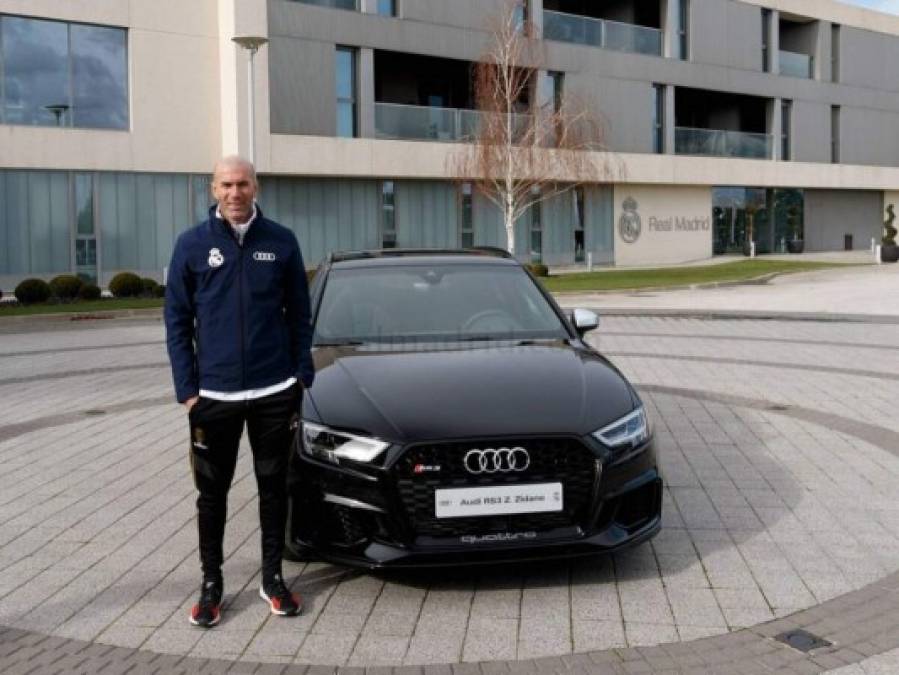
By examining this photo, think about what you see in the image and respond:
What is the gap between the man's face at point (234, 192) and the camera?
4.24 meters

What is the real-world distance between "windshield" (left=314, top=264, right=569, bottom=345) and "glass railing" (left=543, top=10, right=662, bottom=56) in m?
33.4

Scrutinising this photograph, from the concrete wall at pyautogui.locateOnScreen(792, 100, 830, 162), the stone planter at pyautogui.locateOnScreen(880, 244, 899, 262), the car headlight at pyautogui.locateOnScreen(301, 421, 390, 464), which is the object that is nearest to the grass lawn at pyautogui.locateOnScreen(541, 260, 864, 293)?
the stone planter at pyautogui.locateOnScreen(880, 244, 899, 262)

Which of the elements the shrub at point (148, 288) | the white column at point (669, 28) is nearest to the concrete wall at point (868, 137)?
the white column at point (669, 28)

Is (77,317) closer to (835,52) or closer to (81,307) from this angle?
(81,307)

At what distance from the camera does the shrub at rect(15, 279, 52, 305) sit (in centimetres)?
2342

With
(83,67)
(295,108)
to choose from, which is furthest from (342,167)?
(83,67)

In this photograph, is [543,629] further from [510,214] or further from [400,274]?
[510,214]

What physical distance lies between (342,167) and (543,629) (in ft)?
95.8

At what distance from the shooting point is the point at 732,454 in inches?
299

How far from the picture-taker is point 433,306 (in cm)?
610

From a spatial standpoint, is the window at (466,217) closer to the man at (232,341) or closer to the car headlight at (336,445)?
the car headlight at (336,445)

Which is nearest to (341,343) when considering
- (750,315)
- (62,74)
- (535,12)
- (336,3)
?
(750,315)

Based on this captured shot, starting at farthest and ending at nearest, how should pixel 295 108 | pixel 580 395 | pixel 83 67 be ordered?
1. pixel 295 108
2. pixel 83 67
3. pixel 580 395

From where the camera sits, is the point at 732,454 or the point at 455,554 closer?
the point at 455,554
